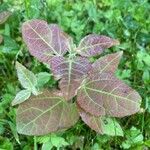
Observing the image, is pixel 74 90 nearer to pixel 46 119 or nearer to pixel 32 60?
pixel 46 119

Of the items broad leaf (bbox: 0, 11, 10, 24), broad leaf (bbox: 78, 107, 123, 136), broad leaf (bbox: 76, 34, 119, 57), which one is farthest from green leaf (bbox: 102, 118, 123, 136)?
broad leaf (bbox: 0, 11, 10, 24)

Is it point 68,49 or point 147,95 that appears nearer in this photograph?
point 68,49

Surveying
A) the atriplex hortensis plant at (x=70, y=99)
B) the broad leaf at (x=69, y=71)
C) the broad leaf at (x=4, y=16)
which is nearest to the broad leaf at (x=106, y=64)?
the atriplex hortensis plant at (x=70, y=99)

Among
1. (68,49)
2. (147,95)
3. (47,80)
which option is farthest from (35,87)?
(147,95)

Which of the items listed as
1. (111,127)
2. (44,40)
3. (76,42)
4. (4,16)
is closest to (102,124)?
(111,127)

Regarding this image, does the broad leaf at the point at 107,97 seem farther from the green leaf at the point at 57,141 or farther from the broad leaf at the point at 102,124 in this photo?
the green leaf at the point at 57,141

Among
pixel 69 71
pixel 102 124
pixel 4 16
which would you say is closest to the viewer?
pixel 69 71

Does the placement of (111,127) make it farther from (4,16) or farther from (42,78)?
(4,16)
